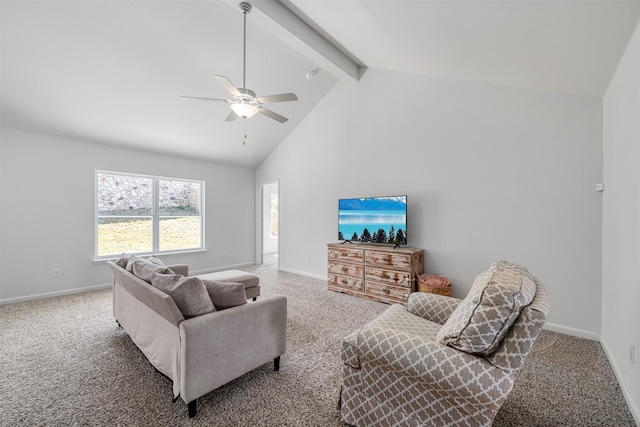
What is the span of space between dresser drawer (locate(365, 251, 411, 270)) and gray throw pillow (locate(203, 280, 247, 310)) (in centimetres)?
234

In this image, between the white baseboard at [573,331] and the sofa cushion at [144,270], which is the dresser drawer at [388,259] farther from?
the sofa cushion at [144,270]

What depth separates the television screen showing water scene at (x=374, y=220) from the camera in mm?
3855

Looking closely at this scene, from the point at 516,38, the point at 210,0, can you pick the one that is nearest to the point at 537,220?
the point at 516,38

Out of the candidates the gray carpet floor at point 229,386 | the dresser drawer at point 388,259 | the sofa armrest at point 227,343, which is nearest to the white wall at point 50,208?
the gray carpet floor at point 229,386

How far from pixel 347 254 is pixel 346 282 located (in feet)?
1.43

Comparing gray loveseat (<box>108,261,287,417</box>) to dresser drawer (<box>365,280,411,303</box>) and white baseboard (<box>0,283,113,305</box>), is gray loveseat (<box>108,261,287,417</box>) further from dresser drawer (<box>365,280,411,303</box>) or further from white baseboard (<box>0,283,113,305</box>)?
white baseboard (<box>0,283,113,305</box>)

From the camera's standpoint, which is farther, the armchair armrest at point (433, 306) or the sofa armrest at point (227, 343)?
the armchair armrest at point (433, 306)

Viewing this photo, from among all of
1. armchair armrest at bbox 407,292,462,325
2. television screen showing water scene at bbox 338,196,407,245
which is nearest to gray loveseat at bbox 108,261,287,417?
armchair armrest at bbox 407,292,462,325

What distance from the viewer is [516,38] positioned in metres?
2.14

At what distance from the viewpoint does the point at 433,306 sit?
6.77ft

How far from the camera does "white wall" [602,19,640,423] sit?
5.74 feet

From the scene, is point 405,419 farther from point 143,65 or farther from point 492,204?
point 143,65

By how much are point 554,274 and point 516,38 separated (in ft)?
7.83

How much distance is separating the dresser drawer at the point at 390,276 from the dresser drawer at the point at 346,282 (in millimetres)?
199
